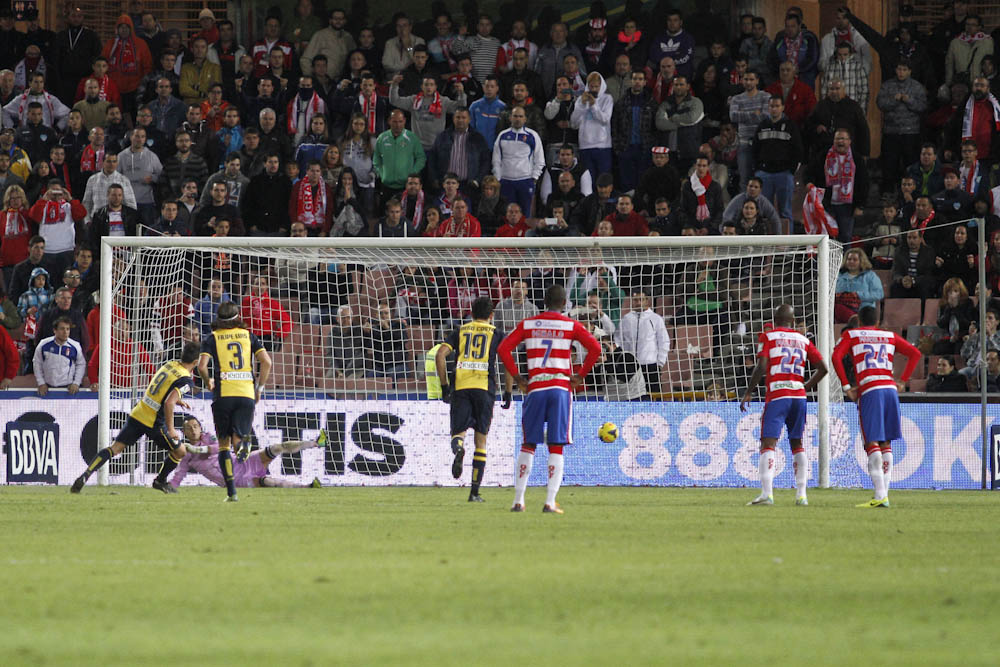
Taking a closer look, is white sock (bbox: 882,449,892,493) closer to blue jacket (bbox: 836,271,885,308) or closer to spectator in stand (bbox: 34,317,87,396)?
blue jacket (bbox: 836,271,885,308)

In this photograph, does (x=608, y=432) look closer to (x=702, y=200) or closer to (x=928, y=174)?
(x=702, y=200)

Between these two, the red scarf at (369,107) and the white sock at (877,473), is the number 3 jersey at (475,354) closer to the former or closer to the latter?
the white sock at (877,473)

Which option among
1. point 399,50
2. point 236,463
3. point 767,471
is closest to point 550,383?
point 767,471

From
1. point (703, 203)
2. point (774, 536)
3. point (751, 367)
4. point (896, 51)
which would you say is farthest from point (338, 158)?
point (774, 536)

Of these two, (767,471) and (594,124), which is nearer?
(767,471)

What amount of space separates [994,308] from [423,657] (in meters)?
15.7

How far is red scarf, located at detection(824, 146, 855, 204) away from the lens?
21406mm

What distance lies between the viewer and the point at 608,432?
58.0ft

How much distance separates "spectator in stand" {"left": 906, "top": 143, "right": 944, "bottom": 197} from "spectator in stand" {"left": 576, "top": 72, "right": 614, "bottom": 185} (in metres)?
4.61

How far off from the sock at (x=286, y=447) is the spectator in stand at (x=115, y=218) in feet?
18.4

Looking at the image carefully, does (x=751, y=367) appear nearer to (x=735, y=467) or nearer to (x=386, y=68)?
(x=735, y=467)

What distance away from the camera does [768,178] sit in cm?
2148

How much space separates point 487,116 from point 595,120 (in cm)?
169

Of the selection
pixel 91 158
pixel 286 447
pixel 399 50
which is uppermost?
pixel 399 50
